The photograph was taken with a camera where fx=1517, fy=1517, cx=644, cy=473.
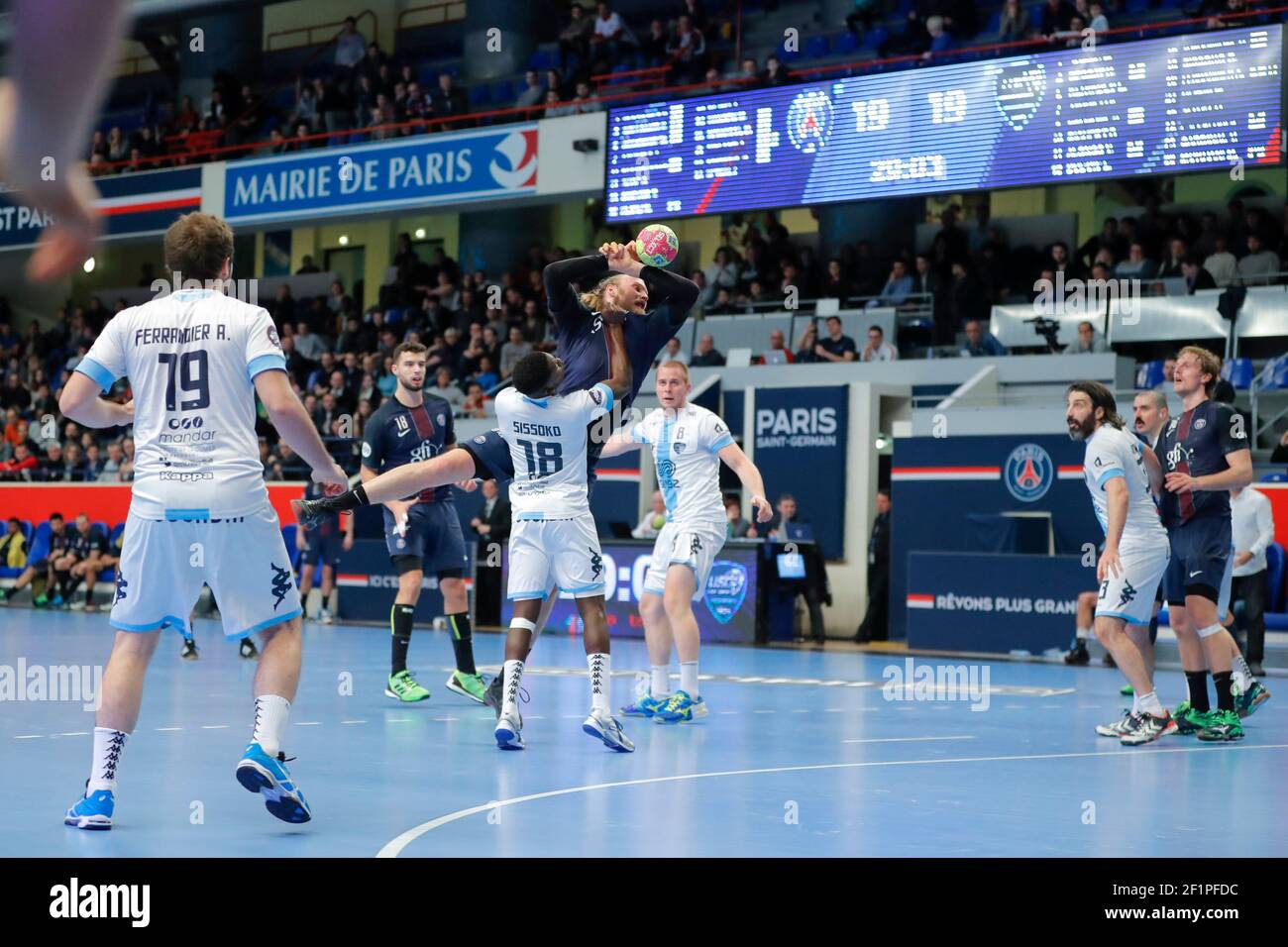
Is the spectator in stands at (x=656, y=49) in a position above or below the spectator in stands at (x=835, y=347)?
above

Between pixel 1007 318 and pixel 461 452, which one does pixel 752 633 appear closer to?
pixel 1007 318

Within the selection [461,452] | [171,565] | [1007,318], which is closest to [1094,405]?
[461,452]

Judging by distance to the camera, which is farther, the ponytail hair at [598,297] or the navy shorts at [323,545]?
the navy shorts at [323,545]

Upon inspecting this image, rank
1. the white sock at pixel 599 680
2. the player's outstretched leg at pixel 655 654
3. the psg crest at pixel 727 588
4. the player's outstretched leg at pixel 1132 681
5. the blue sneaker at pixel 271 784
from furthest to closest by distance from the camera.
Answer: the psg crest at pixel 727 588, the player's outstretched leg at pixel 655 654, the player's outstretched leg at pixel 1132 681, the white sock at pixel 599 680, the blue sneaker at pixel 271 784

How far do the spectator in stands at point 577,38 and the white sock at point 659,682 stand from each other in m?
19.3

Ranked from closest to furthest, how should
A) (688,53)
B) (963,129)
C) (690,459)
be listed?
(690,459), (963,129), (688,53)

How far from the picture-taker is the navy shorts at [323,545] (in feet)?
67.2

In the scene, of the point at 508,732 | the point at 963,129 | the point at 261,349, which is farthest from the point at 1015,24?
the point at 261,349

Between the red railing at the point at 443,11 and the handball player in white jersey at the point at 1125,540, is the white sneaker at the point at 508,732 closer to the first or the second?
the handball player in white jersey at the point at 1125,540

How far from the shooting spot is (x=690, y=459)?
33.7 feet

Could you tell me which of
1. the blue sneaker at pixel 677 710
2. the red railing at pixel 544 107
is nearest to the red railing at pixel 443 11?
the red railing at pixel 544 107

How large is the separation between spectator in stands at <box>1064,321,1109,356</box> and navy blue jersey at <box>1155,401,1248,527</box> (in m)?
10.5

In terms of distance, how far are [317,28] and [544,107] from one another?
14369 millimetres

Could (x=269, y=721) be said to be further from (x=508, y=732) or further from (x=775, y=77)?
(x=775, y=77)
